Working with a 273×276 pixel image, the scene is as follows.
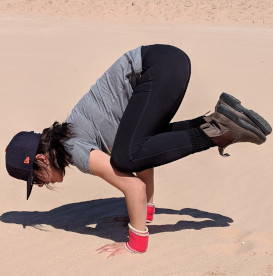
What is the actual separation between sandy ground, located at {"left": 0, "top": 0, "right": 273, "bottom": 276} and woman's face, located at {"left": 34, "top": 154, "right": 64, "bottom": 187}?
438 mm

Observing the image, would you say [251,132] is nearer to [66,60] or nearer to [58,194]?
[58,194]

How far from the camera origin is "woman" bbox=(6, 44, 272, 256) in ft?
11.2

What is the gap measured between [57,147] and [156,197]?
1.43 meters

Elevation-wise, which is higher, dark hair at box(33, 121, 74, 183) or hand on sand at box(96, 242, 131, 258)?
dark hair at box(33, 121, 74, 183)

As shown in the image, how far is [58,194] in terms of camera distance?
4.95 m

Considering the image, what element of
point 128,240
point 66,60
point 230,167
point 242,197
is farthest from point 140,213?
point 66,60

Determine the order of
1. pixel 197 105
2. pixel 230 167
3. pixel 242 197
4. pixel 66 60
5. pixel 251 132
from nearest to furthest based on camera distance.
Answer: pixel 251 132, pixel 242 197, pixel 230 167, pixel 197 105, pixel 66 60

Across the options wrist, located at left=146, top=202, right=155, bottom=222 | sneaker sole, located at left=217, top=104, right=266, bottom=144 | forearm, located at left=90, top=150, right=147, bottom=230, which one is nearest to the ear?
forearm, located at left=90, top=150, right=147, bottom=230

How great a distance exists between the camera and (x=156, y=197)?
483 centimetres

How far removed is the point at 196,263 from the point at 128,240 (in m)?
0.49

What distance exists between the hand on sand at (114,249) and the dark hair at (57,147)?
52cm

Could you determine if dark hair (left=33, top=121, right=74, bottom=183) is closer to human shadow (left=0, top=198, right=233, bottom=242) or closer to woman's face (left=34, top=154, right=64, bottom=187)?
woman's face (left=34, top=154, right=64, bottom=187)

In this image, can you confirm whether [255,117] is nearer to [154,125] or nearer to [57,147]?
[154,125]

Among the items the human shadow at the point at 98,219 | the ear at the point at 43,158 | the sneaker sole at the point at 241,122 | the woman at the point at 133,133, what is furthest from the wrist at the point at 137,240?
the sneaker sole at the point at 241,122
